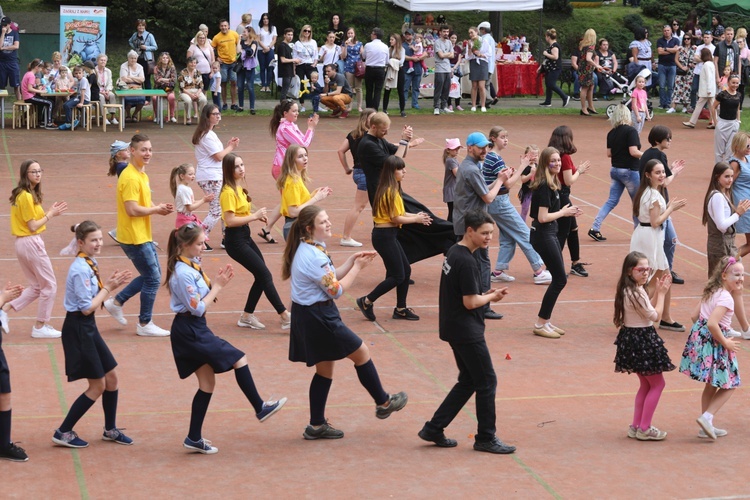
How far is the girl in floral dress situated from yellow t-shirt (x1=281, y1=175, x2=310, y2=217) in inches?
178

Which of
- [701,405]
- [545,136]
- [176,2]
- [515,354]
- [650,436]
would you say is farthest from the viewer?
[176,2]

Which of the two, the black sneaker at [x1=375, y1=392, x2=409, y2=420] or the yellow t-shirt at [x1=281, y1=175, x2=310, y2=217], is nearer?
the black sneaker at [x1=375, y1=392, x2=409, y2=420]

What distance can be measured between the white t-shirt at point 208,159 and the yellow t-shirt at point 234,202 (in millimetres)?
2875

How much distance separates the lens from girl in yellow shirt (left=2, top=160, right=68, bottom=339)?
1006cm

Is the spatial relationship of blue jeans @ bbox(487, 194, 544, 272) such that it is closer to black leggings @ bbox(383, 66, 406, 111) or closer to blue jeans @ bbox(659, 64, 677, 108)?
black leggings @ bbox(383, 66, 406, 111)

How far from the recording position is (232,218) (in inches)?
413

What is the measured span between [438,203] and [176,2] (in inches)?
766

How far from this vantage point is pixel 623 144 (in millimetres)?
14242

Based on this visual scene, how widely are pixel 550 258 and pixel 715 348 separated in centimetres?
290

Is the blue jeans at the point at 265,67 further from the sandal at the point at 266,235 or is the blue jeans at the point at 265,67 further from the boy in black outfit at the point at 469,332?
the boy in black outfit at the point at 469,332

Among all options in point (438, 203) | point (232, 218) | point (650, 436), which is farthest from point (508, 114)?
point (650, 436)

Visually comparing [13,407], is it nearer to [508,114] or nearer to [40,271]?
[40,271]

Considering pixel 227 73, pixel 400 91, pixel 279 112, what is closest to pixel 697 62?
pixel 400 91

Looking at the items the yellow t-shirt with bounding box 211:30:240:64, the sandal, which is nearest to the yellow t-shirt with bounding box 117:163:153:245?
the sandal
